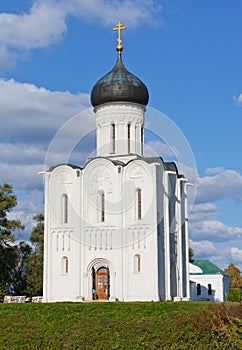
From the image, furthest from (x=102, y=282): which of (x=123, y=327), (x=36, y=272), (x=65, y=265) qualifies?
(x=123, y=327)

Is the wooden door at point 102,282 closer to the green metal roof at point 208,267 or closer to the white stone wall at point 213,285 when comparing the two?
the white stone wall at point 213,285

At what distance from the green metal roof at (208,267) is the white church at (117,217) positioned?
10.1 meters

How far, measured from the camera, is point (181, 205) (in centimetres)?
3159

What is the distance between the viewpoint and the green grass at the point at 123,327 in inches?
606

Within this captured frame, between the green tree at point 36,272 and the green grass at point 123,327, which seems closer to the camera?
the green grass at point 123,327

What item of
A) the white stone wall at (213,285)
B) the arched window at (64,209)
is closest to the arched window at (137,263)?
the arched window at (64,209)

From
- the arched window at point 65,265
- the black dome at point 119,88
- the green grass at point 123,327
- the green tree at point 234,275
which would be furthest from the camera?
the green tree at point 234,275

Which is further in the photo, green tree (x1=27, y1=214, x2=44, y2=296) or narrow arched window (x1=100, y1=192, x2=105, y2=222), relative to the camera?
green tree (x1=27, y1=214, x2=44, y2=296)

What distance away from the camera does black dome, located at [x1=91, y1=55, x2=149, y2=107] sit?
30.6 metres

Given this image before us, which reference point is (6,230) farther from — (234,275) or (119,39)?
(234,275)

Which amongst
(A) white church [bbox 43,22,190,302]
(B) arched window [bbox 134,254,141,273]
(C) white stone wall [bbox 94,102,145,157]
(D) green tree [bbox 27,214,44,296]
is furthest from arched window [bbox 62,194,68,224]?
(D) green tree [bbox 27,214,44,296]

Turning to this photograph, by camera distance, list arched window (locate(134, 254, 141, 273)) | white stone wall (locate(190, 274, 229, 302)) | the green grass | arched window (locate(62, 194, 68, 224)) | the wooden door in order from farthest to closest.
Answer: white stone wall (locate(190, 274, 229, 302)) < arched window (locate(62, 194, 68, 224)) < the wooden door < arched window (locate(134, 254, 141, 273)) < the green grass

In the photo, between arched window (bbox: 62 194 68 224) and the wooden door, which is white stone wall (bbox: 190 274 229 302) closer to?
the wooden door

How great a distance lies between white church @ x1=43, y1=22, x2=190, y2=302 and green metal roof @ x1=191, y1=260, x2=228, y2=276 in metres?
10.1
